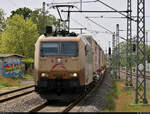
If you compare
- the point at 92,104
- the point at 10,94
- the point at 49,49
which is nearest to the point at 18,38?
the point at 10,94

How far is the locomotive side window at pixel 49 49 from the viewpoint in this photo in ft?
41.8

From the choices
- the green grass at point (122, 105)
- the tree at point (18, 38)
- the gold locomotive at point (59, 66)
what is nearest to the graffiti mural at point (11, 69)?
A: the tree at point (18, 38)

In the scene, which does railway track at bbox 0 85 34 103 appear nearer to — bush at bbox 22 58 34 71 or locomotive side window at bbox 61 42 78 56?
locomotive side window at bbox 61 42 78 56

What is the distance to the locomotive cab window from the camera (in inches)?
502

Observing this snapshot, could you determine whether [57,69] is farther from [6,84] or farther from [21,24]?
[21,24]

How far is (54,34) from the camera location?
13.9 meters

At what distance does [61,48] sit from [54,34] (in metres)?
1.34

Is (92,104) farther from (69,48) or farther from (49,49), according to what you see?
(49,49)

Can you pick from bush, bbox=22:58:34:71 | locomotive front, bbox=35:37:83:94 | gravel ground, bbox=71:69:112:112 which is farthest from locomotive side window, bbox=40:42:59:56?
bush, bbox=22:58:34:71

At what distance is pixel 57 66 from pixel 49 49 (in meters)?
0.91

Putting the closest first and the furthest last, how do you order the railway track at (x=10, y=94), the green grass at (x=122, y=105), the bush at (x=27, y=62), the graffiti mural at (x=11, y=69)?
the green grass at (x=122, y=105), the railway track at (x=10, y=94), the graffiti mural at (x=11, y=69), the bush at (x=27, y=62)

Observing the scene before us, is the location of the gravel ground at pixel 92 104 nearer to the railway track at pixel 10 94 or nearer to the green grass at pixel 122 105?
the green grass at pixel 122 105

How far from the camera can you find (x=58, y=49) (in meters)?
12.8

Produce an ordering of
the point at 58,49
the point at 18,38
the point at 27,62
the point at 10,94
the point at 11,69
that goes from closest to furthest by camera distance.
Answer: the point at 58,49 < the point at 10,94 < the point at 11,69 < the point at 27,62 < the point at 18,38
